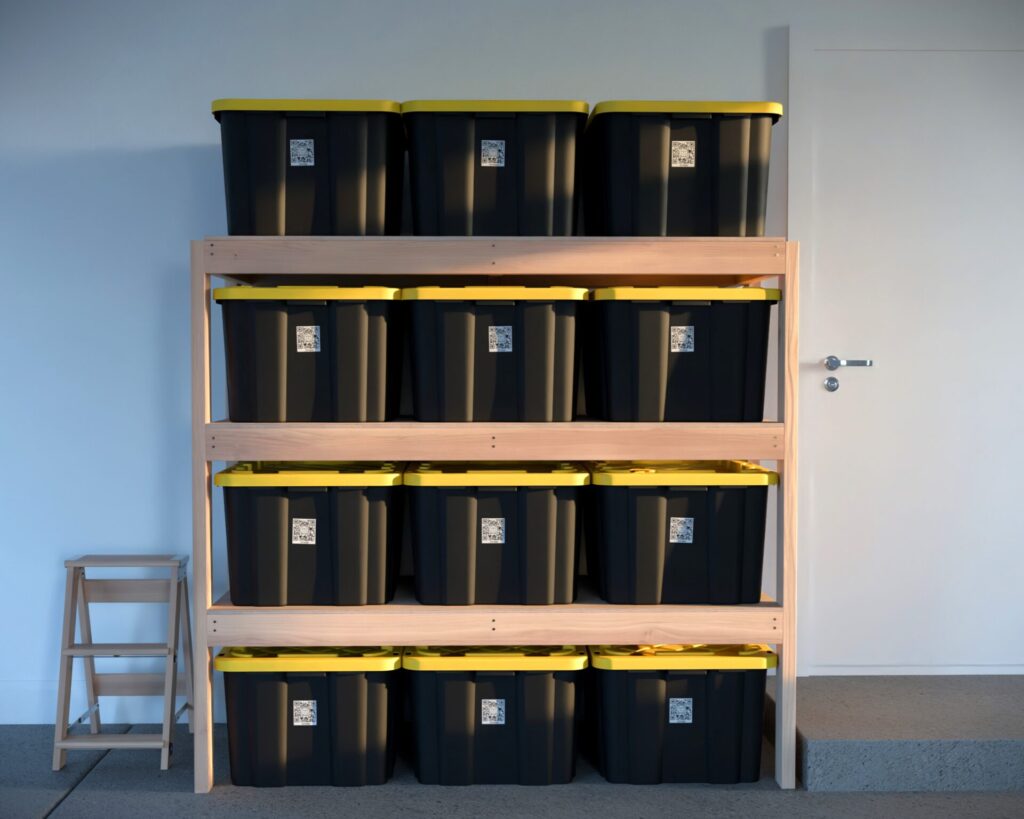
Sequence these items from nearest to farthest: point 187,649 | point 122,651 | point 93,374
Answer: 1. point 122,651
2. point 187,649
3. point 93,374

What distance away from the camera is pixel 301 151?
2748mm

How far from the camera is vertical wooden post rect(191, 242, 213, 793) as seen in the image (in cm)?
274

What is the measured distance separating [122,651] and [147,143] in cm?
162

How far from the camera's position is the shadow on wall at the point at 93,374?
128 inches

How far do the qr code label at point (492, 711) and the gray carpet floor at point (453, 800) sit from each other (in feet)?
0.64

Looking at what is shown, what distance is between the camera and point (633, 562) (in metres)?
2.77

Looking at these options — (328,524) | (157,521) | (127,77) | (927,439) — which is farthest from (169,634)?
(927,439)

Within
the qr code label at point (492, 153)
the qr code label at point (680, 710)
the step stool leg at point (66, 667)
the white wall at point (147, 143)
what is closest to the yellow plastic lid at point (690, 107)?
the qr code label at point (492, 153)

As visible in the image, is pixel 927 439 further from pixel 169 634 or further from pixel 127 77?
pixel 127 77

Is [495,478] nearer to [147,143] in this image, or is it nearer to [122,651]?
[122,651]

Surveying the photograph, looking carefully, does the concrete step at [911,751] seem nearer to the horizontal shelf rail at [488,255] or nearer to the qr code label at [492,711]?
the qr code label at [492,711]

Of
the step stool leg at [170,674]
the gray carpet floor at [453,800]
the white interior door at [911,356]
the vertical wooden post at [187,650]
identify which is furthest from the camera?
the white interior door at [911,356]

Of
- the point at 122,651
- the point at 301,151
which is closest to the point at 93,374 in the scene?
the point at 122,651

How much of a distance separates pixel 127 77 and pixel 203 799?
7.36 ft
